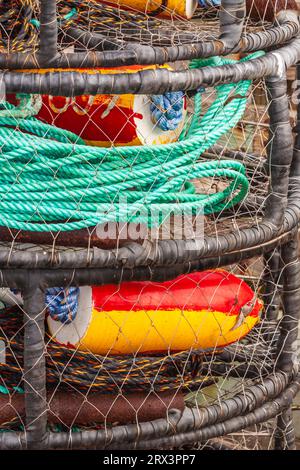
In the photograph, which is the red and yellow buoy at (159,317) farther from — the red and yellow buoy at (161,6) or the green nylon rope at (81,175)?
the red and yellow buoy at (161,6)

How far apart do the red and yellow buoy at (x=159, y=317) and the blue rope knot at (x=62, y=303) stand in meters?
0.01

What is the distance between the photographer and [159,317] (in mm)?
2398

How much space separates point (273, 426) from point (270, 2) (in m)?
1.22

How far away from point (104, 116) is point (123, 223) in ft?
0.81

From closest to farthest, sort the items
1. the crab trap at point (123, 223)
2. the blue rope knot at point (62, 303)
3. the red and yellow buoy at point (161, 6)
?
the crab trap at point (123, 223) < the blue rope knot at point (62, 303) < the red and yellow buoy at point (161, 6)

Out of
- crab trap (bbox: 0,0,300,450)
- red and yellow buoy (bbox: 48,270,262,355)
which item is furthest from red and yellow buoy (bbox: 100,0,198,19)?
A: red and yellow buoy (bbox: 48,270,262,355)

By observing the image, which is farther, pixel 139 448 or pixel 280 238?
pixel 280 238

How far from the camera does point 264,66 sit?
2.35 metres

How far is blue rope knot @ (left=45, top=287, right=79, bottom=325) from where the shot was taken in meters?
2.34

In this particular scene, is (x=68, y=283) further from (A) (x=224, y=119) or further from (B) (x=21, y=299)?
(A) (x=224, y=119)

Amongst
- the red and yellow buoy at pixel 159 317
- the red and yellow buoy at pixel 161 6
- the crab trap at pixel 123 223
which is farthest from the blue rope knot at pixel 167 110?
the red and yellow buoy at pixel 159 317

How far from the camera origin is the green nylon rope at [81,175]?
2258 mm

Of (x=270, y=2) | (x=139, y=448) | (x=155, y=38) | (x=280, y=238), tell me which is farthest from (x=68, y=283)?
(x=270, y=2)

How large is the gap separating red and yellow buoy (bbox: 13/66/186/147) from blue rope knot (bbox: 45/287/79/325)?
0.35m
